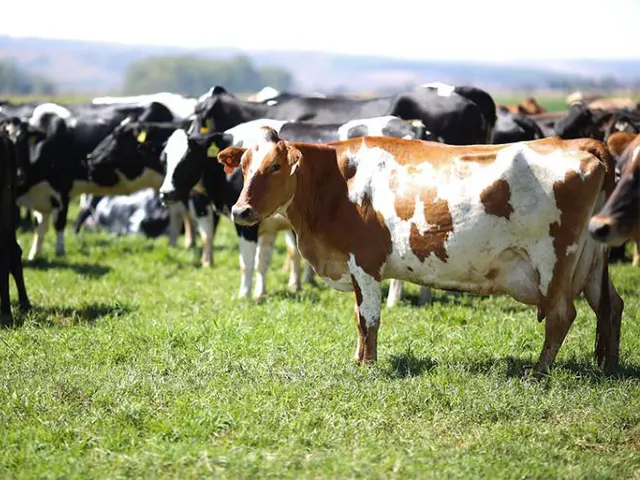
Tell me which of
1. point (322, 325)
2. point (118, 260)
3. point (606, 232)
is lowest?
point (118, 260)

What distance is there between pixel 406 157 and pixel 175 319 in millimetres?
3273

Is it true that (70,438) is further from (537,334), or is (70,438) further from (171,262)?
(171,262)

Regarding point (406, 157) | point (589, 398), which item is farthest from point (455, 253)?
point (589, 398)

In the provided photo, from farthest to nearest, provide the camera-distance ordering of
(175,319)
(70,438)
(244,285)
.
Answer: (244,285), (175,319), (70,438)

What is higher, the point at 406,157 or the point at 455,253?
the point at 406,157

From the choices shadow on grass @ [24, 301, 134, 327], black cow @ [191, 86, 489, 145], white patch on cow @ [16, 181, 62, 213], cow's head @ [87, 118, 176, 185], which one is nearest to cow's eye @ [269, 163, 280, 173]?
shadow on grass @ [24, 301, 134, 327]

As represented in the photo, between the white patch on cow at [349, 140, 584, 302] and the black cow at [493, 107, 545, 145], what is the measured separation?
7.60 meters

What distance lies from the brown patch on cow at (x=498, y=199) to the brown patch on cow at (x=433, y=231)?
30 centimetres

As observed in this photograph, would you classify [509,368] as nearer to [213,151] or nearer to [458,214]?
[458,214]

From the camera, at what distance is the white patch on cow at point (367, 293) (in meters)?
7.56

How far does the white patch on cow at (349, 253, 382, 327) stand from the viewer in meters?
7.56

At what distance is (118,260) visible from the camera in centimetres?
1409

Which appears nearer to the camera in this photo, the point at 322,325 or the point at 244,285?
the point at 322,325

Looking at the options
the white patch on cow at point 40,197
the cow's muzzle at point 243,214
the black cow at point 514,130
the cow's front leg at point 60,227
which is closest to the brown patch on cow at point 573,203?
the cow's muzzle at point 243,214
